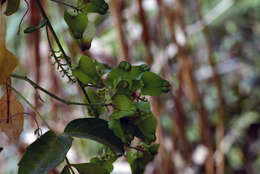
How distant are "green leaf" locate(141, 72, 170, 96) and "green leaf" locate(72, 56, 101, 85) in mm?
41

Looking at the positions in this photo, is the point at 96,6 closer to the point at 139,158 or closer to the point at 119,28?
the point at 139,158

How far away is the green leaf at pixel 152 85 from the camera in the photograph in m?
0.29

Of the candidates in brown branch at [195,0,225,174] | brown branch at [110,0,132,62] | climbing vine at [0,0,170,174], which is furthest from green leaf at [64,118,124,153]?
brown branch at [195,0,225,174]

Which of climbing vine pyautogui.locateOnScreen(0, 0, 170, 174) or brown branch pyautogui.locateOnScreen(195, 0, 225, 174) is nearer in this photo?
climbing vine pyautogui.locateOnScreen(0, 0, 170, 174)

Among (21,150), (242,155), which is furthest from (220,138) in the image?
(242,155)

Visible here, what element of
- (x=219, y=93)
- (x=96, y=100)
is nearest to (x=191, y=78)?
(x=219, y=93)

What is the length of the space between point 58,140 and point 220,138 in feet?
2.93

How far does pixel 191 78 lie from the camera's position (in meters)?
0.99

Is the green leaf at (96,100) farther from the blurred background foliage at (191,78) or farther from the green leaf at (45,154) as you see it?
the blurred background foliage at (191,78)

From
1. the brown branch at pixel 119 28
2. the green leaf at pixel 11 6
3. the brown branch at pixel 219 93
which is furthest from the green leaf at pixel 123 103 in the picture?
the brown branch at pixel 219 93

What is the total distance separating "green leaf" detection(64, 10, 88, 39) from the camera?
0.29m

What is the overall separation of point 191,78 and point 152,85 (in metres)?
0.71

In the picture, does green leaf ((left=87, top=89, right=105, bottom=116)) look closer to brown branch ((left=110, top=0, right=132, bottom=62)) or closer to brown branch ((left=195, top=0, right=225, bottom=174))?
brown branch ((left=110, top=0, right=132, bottom=62))

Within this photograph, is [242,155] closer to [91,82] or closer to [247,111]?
[247,111]
